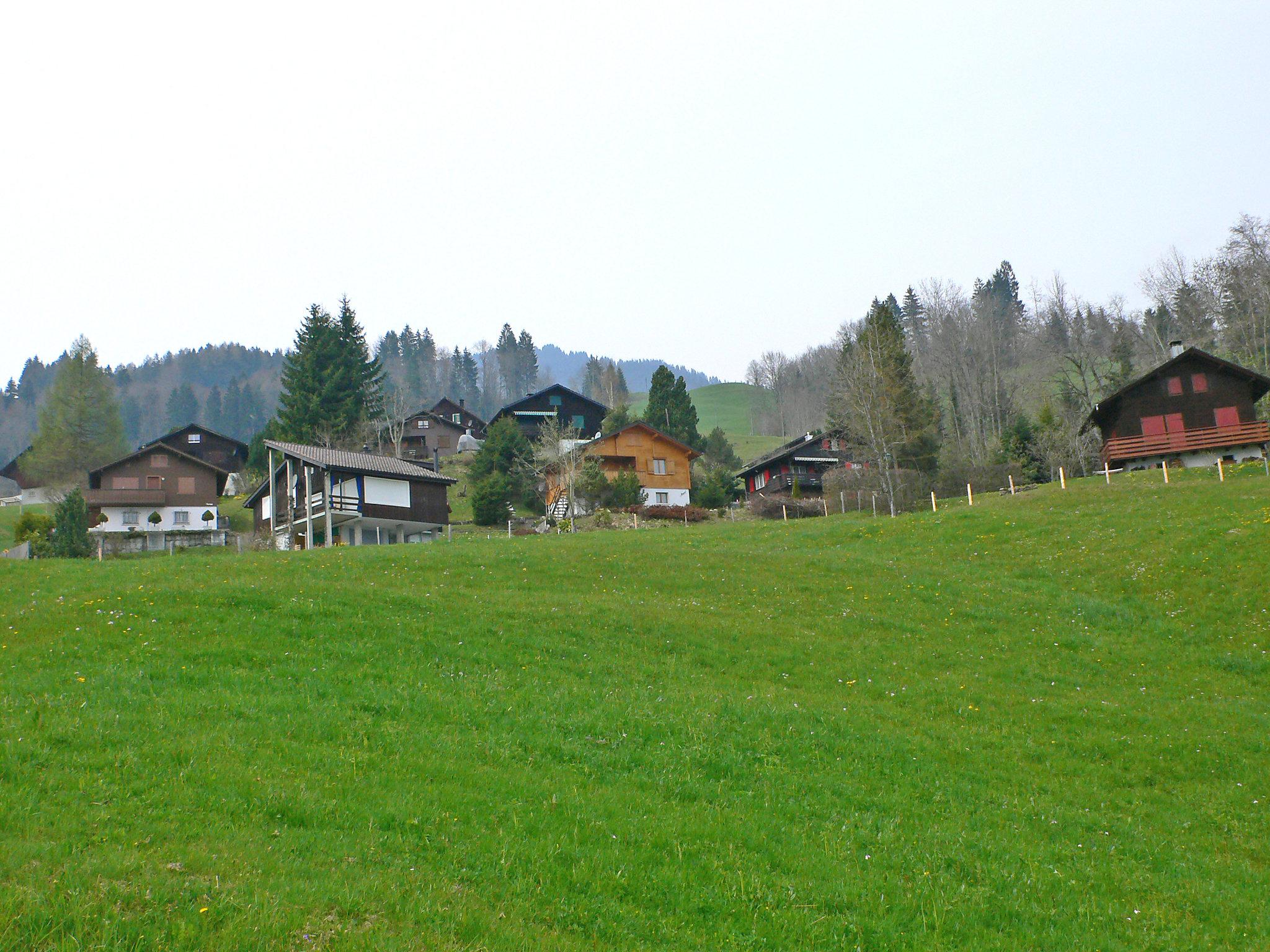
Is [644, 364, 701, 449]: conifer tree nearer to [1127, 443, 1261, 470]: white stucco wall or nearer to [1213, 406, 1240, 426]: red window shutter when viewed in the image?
[1127, 443, 1261, 470]: white stucco wall

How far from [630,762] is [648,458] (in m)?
67.3

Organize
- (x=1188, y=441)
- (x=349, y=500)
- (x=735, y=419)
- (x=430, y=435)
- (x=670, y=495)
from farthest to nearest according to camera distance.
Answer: (x=735, y=419) < (x=430, y=435) < (x=670, y=495) < (x=349, y=500) < (x=1188, y=441)

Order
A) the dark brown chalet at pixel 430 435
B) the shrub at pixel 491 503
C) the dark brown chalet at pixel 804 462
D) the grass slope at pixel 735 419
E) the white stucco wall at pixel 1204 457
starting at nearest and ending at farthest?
the white stucco wall at pixel 1204 457 → the shrub at pixel 491 503 → the dark brown chalet at pixel 804 462 → the dark brown chalet at pixel 430 435 → the grass slope at pixel 735 419

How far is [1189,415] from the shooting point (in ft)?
187

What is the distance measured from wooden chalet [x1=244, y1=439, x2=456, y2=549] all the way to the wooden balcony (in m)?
46.1

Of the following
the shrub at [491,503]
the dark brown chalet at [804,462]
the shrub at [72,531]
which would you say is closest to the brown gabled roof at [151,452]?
the shrub at [72,531]

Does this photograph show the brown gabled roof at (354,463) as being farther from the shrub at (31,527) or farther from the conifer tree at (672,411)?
the conifer tree at (672,411)

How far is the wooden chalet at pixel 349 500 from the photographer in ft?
184

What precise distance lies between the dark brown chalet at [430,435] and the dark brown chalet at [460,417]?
0.83 m

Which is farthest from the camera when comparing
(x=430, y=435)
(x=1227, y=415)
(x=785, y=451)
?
(x=430, y=435)

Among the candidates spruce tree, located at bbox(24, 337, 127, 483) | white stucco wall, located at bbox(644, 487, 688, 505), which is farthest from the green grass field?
spruce tree, located at bbox(24, 337, 127, 483)

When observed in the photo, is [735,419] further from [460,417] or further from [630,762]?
[630,762]

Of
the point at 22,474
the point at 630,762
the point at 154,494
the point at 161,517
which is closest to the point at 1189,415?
the point at 630,762

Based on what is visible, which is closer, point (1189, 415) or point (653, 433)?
point (1189, 415)
